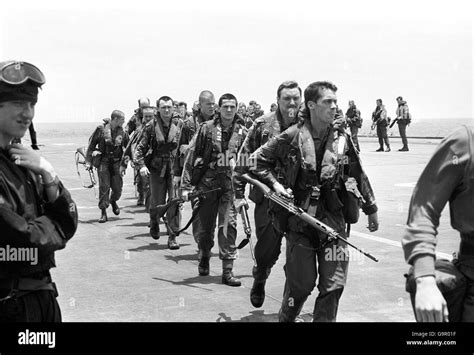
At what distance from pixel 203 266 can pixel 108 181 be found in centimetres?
507

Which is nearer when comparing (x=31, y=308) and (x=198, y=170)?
(x=31, y=308)

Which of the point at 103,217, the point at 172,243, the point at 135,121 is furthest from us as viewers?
the point at 135,121

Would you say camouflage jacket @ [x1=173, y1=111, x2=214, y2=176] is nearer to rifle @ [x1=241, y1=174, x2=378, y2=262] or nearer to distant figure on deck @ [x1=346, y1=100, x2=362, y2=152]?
rifle @ [x1=241, y1=174, x2=378, y2=262]

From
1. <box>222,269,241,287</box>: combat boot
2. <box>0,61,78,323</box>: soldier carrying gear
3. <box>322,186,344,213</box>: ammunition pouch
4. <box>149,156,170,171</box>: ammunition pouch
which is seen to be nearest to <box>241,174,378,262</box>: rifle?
<box>322,186,344,213</box>: ammunition pouch

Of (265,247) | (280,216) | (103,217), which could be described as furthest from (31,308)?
(103,217)

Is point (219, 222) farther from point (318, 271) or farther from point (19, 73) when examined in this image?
point (19, 73)

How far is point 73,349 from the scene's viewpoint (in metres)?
4.01

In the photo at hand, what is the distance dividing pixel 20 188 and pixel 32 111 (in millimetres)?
382

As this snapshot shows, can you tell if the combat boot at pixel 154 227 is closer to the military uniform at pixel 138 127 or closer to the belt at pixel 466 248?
the military uniform at pixel 138 127

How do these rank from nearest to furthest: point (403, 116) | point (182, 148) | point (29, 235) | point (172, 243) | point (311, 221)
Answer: point (29, 235) → point (311, 221) → point (182, 148) → point (172, 243) → point (403, 116)

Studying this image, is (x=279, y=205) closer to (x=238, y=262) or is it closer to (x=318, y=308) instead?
(x=318, y=308)

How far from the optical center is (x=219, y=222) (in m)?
8.44

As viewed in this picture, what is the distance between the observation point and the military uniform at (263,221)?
670 centimetres

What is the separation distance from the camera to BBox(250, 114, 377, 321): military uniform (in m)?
5.20
